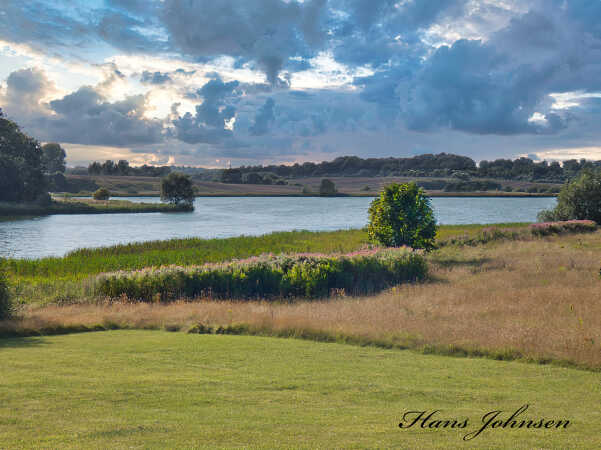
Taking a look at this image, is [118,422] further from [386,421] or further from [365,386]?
[365,386]

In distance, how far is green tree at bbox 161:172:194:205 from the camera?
12269 cm

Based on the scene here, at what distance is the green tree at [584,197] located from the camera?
55688 mm

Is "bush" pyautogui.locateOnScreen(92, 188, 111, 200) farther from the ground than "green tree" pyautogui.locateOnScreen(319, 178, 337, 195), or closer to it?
closer to it

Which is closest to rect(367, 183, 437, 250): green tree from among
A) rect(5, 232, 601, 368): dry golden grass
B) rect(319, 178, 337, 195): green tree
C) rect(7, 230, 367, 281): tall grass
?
rect(7, 230, 367, 281): tall grass

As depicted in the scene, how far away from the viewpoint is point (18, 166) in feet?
324

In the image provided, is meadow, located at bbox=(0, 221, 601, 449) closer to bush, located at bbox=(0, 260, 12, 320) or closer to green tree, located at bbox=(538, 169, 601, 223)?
bush, located at bbox=(0, 260, 12, 320)

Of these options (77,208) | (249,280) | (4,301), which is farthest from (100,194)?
(4,301)

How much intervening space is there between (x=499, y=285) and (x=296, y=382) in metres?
16.0

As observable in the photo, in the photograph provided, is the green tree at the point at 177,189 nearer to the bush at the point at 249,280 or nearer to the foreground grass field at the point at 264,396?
the bush at the point at 249,280

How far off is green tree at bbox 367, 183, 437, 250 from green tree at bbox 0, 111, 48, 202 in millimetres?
85556

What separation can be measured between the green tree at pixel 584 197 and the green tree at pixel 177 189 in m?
86.8

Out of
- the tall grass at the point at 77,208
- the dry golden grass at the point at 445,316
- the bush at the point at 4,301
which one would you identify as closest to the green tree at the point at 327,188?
the tall grass at the point at 77,208

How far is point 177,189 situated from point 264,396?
118958mm

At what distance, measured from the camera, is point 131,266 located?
32531 millimetres
